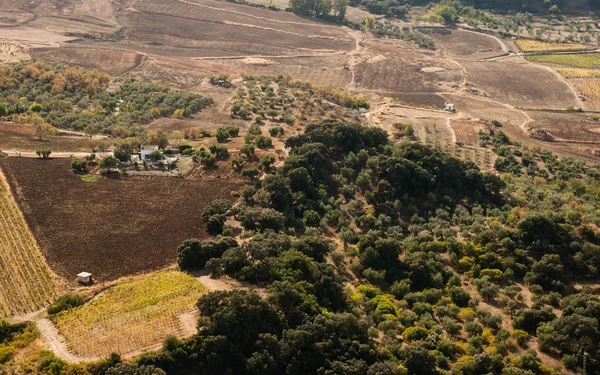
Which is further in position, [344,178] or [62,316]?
[344,178]

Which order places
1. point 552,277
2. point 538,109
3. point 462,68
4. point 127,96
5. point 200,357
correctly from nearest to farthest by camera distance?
point 200,357 < point 552,277 < point 127,96 < point 538,109 < point 462,68

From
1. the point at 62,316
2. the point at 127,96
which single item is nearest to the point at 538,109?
the point at 127,96

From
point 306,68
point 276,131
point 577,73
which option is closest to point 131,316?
point 276,131

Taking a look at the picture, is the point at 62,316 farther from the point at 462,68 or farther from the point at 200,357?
the point at 462,68

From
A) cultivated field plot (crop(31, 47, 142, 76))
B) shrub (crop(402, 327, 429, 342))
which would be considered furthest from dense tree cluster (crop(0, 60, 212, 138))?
shrub (crop(402, 327, 429, 342))

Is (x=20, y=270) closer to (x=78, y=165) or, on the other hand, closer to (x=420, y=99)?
(x=78, y=165)

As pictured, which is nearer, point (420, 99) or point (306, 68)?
point (420, 99)

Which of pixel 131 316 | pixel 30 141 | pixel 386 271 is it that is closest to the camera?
pixel 131 316
